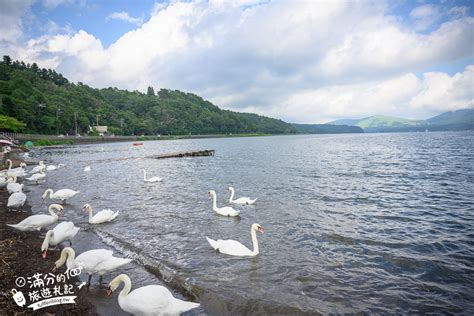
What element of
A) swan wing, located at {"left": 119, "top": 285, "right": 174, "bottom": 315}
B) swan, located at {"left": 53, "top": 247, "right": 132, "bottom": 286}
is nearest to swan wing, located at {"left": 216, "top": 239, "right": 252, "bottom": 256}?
swan, located at {"left": 53, "top": 247, "right": 132, "bottom": 286}

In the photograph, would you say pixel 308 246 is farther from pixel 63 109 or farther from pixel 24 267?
pixel 63 109

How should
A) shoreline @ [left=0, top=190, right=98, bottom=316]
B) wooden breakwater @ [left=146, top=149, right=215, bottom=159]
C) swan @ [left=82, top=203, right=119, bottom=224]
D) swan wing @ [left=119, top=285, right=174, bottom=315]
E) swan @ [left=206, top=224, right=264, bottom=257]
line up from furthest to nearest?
wooden breakwater @ [left=146, top=149, right=215, bottom=159] < swan @ [left=82, top=203, right=119, bottom=224] < swan @ [left=206, top=224, right=264, bottom=257] < shoreline @ [left=0, top=190, right=98, bottom=316] < swan wing @ [left=119, top=285, right=174, bottom=315]

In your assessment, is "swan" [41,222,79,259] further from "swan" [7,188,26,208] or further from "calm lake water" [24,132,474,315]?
"swan" [7,188,26,208]

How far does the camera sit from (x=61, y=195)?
50.4 ft

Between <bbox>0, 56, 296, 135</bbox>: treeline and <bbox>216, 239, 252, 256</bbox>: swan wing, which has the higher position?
<bbox>0, 56, 296, 135</bbox>: treeline

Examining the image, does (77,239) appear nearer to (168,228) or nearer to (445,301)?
(168,228)

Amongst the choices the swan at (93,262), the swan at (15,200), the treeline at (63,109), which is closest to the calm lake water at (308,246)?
the swan at (93,262)

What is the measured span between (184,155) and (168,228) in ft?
131

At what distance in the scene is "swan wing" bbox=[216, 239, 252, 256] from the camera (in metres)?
9.01

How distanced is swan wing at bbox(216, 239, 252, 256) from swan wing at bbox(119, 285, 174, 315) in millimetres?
3818

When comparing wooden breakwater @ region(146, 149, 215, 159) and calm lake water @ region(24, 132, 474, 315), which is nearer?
calm lake water @ region(24, 132, 474, 315)

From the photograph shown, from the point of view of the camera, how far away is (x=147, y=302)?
517 cm

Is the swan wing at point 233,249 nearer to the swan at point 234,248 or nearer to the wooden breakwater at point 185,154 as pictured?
Answer: the swan at point 234,248

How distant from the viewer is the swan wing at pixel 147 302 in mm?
5156
